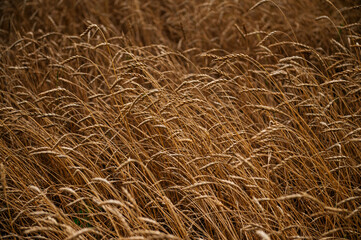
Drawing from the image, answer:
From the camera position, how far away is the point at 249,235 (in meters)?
1.68

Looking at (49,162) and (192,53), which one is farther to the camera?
(192,53)

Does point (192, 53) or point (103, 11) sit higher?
point (103, 11)

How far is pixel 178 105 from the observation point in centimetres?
182

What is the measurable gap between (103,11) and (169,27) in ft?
4.37

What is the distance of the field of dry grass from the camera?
74.7 inches

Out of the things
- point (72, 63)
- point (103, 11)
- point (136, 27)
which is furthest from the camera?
point (103, 11)

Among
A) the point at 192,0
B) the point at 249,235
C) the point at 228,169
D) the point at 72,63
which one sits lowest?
the point at 249,235

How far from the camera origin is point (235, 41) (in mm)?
3779

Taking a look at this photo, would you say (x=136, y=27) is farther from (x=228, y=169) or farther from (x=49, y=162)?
(x=228, y=169)

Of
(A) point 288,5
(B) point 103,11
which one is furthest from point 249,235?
(B) point 103,11

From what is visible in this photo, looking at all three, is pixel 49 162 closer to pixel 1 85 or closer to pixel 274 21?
pixel 1 85

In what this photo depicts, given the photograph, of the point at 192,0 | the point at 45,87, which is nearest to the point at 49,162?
the point at 45,87

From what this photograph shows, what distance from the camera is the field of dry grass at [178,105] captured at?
1898 mm

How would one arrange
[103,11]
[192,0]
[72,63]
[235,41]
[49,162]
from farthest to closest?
[103,11] < [192,0] < [235,41] < [72,63] < [49,162]
